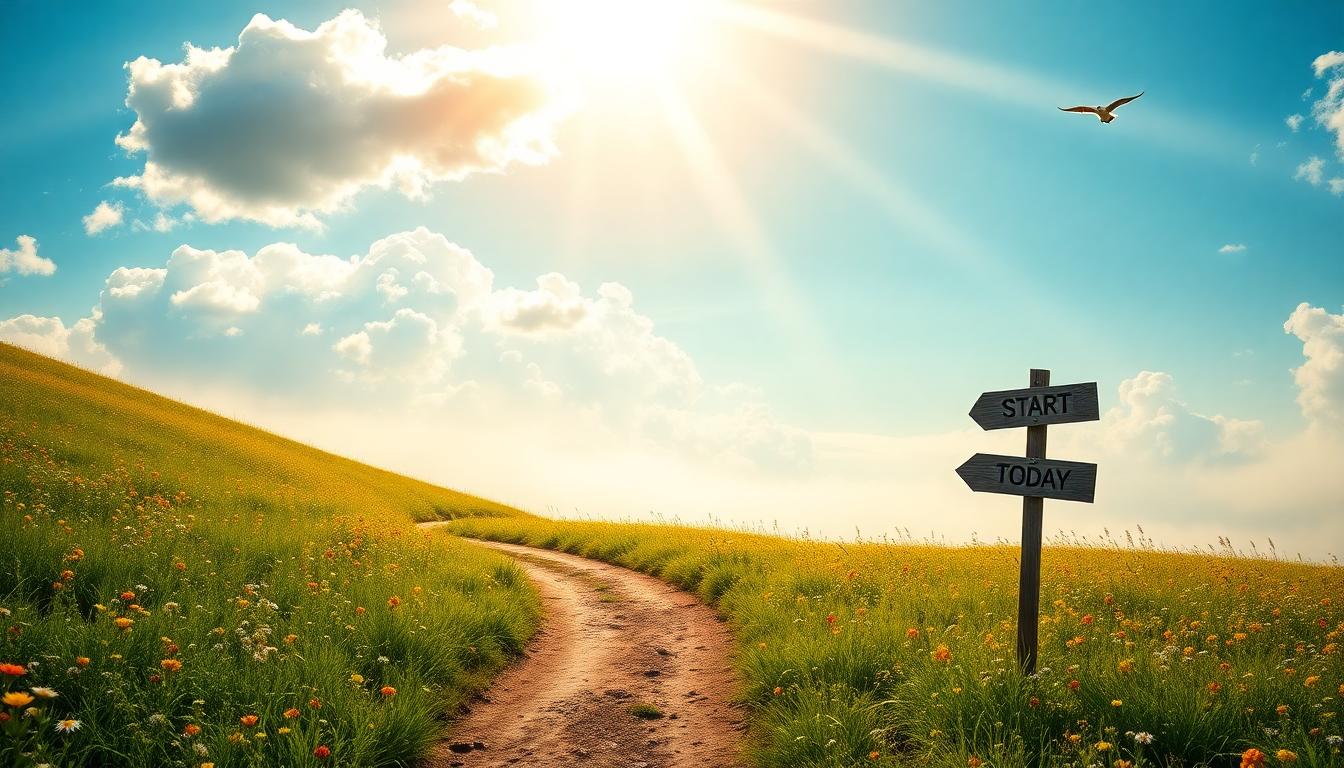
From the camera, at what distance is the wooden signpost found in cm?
663

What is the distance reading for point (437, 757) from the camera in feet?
21.1

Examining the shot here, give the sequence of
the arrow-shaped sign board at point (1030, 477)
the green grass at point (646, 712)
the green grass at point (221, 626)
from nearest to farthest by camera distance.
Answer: the green grass at point (221, 626), the arrow-shaped sign board at point (1030, 477), the green grass at point (646, 712)

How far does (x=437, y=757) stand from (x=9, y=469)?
12844 millimetres

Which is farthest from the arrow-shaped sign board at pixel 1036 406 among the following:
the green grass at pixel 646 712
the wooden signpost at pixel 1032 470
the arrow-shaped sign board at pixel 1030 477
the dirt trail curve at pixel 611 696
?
the green grass at pixel 646 712

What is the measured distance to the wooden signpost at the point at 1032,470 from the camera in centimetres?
663

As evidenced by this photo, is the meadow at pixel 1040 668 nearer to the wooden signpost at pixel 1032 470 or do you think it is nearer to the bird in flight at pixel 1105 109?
the wooden signpost at pixel 1032 470

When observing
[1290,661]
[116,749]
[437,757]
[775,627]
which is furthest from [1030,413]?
[116,749]

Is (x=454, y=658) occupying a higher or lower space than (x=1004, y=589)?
lower

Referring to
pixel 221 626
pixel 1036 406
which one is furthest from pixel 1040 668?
pixel 221 626

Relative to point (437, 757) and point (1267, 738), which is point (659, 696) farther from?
point (1267, 738)

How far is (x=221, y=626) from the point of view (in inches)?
282

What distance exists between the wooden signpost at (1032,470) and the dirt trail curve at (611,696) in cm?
328

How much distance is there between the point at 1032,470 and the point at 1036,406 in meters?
0.66

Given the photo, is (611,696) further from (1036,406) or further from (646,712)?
(1036,406)
